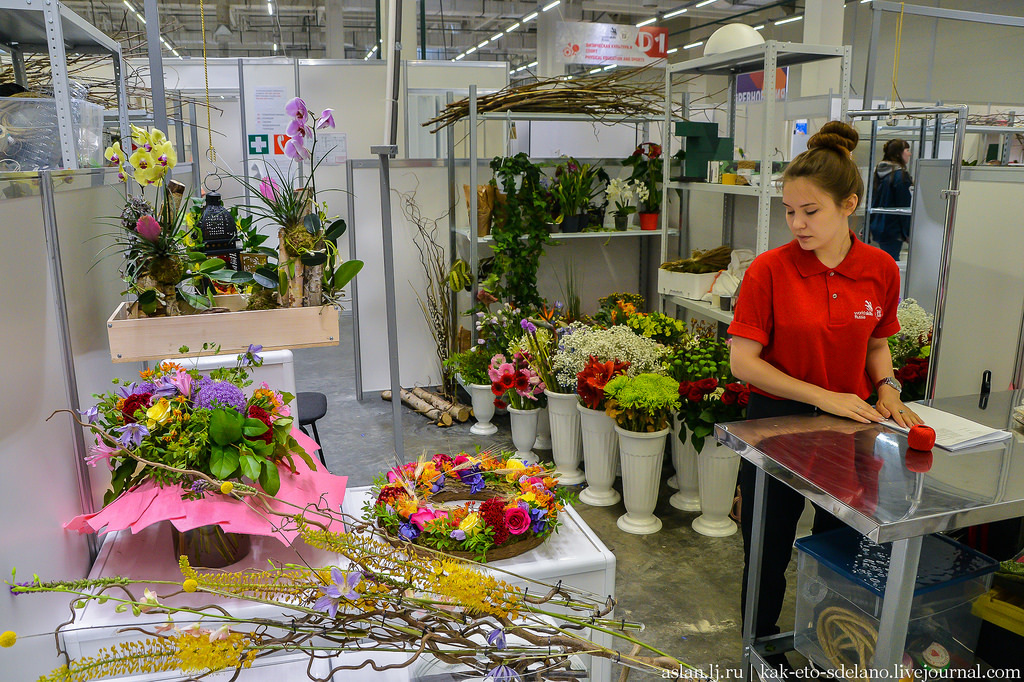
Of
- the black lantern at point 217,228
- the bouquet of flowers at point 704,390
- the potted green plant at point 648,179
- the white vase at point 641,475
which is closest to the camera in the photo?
the black lantern at point 217,228

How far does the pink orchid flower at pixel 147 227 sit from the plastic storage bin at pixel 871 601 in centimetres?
169

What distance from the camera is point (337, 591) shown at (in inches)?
31.7

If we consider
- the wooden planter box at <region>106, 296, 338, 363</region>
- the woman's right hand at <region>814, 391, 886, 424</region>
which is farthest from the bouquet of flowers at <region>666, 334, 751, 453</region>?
the wooden planter box at <region>106, 296, 338, 363</region>

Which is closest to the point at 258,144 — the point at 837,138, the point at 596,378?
the point at 596,378

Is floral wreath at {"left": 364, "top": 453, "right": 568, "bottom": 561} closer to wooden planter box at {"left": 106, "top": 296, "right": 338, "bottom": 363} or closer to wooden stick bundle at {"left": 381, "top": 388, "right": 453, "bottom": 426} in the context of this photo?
wooden planter box at {"left": 106, "top": 296, "right": 338, "bottom": 363}

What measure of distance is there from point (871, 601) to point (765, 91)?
2.13 meters

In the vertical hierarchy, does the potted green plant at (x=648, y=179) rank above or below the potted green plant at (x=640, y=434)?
above

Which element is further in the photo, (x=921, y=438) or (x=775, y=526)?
(x=775, y=526)

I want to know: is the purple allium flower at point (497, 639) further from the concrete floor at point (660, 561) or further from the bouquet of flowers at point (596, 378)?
the bouquet of flowers at point (596, 378)

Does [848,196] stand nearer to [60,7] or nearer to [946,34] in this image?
[60,7]

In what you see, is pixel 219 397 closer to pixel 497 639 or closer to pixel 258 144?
pixel 497 639

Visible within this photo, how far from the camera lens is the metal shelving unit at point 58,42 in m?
1.76

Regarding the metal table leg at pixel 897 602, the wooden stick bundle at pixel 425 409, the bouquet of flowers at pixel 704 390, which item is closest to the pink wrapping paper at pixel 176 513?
the metal table leg at pixel 897 602

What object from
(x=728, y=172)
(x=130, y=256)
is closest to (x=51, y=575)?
(x=130, y=256)
